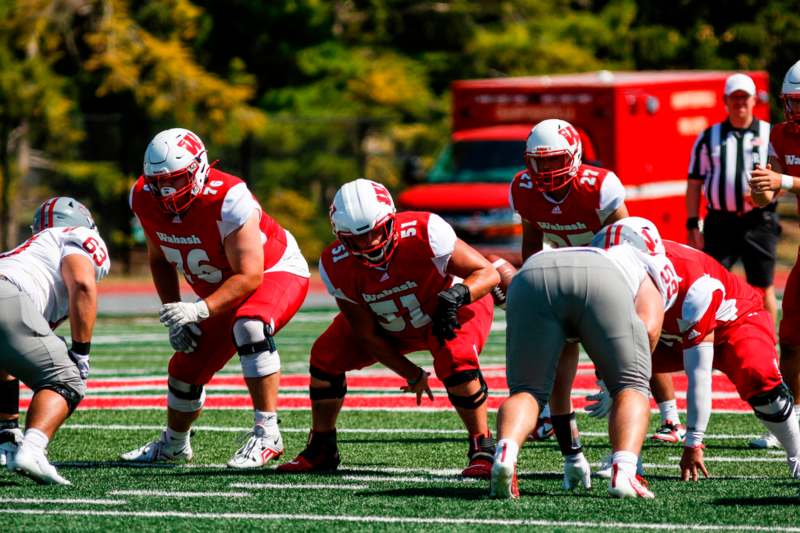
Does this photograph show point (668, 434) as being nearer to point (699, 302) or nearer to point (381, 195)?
point (699, 302)

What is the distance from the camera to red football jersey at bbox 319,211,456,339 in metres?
6.43

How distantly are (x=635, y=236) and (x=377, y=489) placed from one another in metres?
1.44

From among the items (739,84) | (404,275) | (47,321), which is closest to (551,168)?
(404,275)

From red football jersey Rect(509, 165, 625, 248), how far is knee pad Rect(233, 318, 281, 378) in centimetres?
144

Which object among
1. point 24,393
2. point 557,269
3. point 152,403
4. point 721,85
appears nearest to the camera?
point 557,269

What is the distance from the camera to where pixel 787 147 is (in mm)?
7535

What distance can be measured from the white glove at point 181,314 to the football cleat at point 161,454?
79 cm

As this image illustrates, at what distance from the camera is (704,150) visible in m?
9.94

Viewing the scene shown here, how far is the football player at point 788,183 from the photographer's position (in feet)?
22.7

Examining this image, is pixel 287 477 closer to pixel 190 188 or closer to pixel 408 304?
pixel 408 304

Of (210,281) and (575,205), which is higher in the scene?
(575,205)

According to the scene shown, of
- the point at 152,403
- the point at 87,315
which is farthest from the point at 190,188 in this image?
the point at 152,403

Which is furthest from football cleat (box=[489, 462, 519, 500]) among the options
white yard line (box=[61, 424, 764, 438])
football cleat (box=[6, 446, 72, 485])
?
white yard line (box=[61, 424, 764, 438])

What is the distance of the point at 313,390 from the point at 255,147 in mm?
15513
